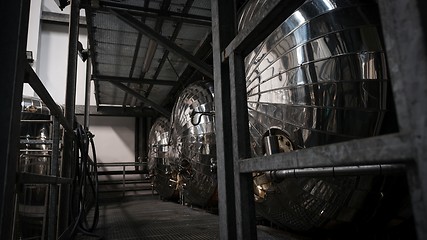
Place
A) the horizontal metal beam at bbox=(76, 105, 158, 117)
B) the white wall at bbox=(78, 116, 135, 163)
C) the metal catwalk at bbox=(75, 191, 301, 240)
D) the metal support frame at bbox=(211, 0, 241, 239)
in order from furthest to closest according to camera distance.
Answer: the white wall at bbox=(78, 116, 135, 163) → the horizontal metal beam at bbox=(76, 105, 158, 117) → the metal catwalk at bbox=(75, 191, 301, 240) → the metal support frame at bbox=(211, 0, 241, 239)

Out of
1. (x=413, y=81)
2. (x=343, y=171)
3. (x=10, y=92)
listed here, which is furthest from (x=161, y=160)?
(x=413, y=81)

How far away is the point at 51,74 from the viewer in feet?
20.3

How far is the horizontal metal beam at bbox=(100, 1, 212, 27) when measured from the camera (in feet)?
8.31

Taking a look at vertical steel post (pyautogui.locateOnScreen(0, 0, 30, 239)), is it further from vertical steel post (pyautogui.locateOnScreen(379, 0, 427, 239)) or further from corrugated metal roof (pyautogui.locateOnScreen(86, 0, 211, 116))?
corrugated metal roof (pyautogui.locateOnScreen(86, 0, 211, 116))

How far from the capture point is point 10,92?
69 centimetres

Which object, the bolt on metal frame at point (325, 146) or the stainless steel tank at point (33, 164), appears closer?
the bolt on metal frame at point (325, 146)

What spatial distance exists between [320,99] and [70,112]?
1.64 metres

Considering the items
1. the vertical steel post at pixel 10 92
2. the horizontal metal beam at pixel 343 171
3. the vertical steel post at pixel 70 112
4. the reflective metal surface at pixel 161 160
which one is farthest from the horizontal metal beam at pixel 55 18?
the horizontal metal beam at pixel 343 171

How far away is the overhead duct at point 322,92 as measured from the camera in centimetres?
108

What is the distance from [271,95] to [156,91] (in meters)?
4.01

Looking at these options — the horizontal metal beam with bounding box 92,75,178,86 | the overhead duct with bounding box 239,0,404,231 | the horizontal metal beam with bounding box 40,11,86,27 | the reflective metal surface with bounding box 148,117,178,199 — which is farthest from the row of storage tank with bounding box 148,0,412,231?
the horizontal metal beam with bounding box 40,11,86,27

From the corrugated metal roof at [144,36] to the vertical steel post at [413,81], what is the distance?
2.38m

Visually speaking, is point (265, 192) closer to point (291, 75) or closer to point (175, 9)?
point (291, 75)

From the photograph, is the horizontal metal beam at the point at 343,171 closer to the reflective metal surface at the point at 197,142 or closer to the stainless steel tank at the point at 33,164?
the reflective metal surface at the point at 197,142
